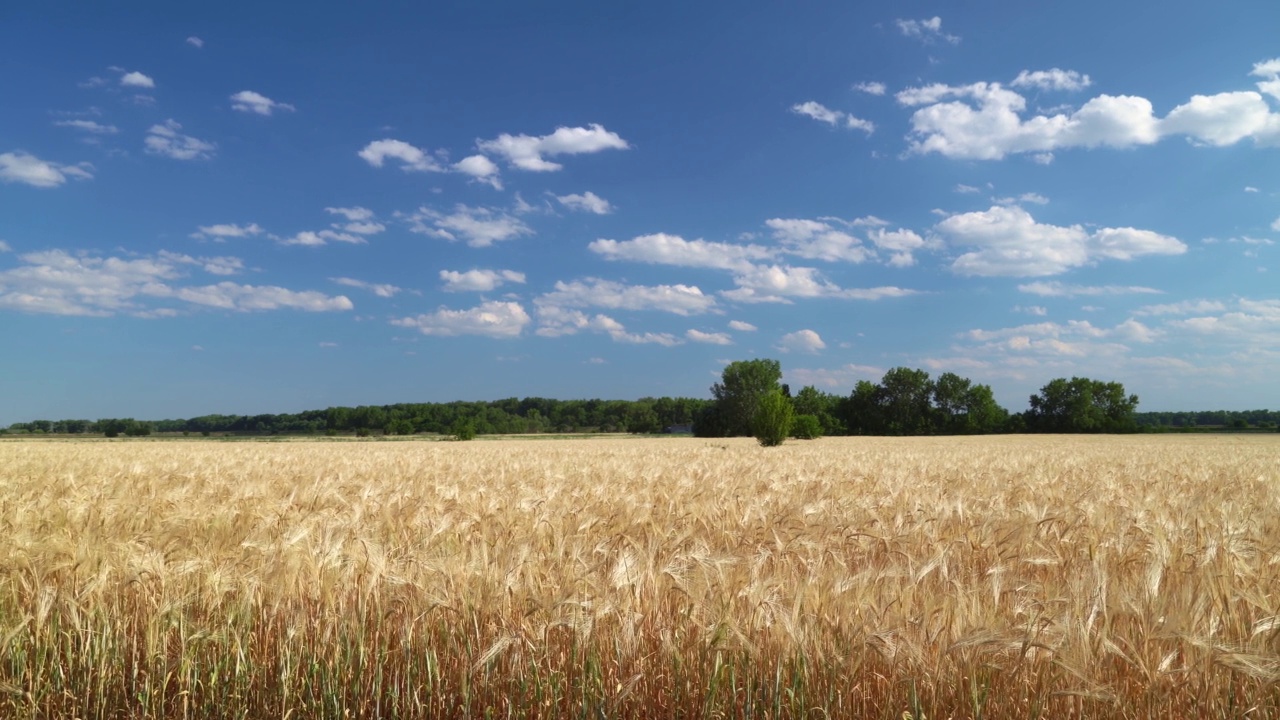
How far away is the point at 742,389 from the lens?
284 ft

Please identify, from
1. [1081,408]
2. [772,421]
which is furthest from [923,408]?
[772,421]

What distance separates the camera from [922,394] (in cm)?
8700

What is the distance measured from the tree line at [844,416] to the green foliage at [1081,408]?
0.11 metres

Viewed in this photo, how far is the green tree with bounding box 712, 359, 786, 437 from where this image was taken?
82812 mm

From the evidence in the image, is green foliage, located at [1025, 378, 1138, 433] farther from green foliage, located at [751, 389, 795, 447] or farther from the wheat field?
the wheat field

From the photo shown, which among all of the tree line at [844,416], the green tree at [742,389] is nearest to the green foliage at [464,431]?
the tree line at [844,416]

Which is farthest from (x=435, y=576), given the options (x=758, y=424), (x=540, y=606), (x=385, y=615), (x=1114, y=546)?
(x=758, y=424)

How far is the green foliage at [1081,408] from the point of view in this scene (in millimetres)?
79125

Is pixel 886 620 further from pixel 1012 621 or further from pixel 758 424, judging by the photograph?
pixel 758 424

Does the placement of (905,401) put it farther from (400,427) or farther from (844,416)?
(400,427)

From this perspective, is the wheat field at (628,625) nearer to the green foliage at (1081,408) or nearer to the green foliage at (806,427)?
the green foliage at (806,427)

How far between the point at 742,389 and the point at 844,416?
14.8 meters

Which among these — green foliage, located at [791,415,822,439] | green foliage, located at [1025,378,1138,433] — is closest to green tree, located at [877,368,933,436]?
green foliage, located at [1025,378,1138,433]

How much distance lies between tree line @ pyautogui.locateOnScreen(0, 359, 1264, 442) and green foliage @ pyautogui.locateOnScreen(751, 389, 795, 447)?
123 ft
